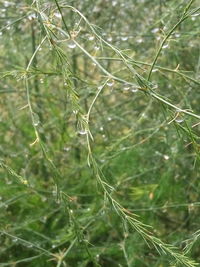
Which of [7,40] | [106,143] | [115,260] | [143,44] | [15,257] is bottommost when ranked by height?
[115,260]

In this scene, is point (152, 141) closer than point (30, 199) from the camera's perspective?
Yes

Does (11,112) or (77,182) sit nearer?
(77,182)

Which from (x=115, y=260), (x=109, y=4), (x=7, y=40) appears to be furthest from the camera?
(x=109, y=4)

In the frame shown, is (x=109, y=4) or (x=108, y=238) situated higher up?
(x=109, y=4)

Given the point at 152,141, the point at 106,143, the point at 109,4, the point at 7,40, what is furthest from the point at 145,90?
the point at 109,4

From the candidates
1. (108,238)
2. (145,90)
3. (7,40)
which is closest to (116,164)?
(108,238)

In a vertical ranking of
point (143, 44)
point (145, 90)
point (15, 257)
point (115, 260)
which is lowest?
point (115, 260)

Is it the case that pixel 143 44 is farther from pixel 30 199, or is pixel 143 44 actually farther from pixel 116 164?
pixel 30 199

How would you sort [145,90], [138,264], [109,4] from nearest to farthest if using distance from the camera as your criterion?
[145,90]
[138,264]
[109,4]

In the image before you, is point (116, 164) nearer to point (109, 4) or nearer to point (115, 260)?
point (115, 260)
